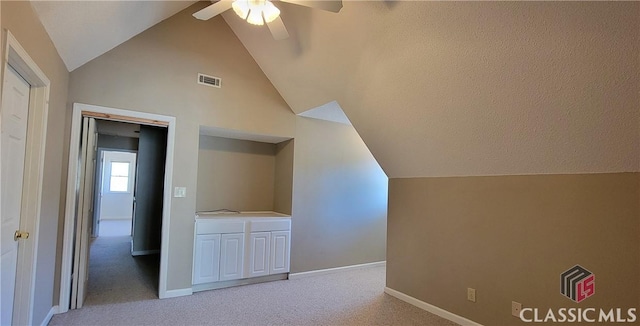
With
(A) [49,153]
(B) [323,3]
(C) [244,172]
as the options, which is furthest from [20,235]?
(C) [244,172]

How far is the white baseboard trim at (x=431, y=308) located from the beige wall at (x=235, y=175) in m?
2.08

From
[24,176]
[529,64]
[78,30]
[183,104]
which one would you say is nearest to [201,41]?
[183,104]

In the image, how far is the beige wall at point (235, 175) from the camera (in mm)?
4160

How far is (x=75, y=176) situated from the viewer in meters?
2.89

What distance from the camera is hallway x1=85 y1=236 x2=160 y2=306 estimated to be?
323 cm

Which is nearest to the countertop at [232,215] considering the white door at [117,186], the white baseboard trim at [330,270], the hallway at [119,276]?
the white baseboard trim at [330,270]

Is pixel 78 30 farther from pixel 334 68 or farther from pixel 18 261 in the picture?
pixel 334 68

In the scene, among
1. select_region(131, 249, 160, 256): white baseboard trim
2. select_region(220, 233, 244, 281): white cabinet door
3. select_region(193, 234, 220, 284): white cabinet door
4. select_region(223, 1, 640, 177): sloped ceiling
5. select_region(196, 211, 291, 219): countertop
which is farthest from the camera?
select_region(131, 249, 160, 256): white baseboard trim

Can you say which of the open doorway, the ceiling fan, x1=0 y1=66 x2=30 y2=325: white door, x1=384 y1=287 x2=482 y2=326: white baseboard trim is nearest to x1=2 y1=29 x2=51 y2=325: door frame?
x1=0 y1=66 x2=30 y2=325: white door

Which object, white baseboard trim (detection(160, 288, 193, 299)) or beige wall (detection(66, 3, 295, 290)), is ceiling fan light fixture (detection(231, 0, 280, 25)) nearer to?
beige wall (detection(66, 3, 295, 290))

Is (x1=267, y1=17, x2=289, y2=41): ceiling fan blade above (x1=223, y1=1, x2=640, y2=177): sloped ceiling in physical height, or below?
above

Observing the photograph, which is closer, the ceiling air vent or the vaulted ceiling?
the vaulted ceiling

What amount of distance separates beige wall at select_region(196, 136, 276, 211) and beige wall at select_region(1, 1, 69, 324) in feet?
5.24

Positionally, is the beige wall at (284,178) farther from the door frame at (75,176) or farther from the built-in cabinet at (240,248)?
the door frame at (75,176)
